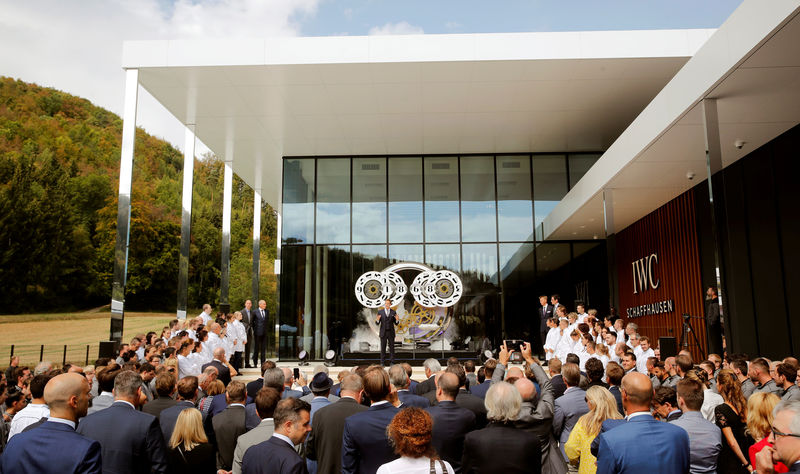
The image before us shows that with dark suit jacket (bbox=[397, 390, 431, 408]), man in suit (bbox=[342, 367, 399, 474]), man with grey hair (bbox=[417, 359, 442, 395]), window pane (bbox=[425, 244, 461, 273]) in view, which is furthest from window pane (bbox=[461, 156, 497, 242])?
man in suit (bbox=[342, 367, 399, 474])

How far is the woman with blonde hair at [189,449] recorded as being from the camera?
12.3 feet

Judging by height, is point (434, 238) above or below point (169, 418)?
above

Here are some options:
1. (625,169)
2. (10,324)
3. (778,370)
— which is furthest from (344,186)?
(10,324)

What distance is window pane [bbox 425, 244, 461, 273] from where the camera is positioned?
59.9 ft

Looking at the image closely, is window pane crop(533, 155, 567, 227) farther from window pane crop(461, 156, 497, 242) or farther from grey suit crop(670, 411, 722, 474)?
grey suit crop(670, 411, 722, 474)

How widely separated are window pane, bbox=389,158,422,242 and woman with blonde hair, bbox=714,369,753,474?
45.4 feet

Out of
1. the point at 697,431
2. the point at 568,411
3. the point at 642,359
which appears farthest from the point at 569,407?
the point at 642,359

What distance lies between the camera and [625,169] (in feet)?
38.0

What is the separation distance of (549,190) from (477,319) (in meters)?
4.84

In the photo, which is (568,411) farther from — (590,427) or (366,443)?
(366,443)

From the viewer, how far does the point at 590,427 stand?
3.67 meters

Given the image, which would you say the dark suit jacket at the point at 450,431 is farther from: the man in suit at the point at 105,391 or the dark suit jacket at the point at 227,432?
the man in suit at the point at 105,391

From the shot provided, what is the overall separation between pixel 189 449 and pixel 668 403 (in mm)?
3265

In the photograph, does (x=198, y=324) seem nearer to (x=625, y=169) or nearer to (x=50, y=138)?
(x=625, y=169)
